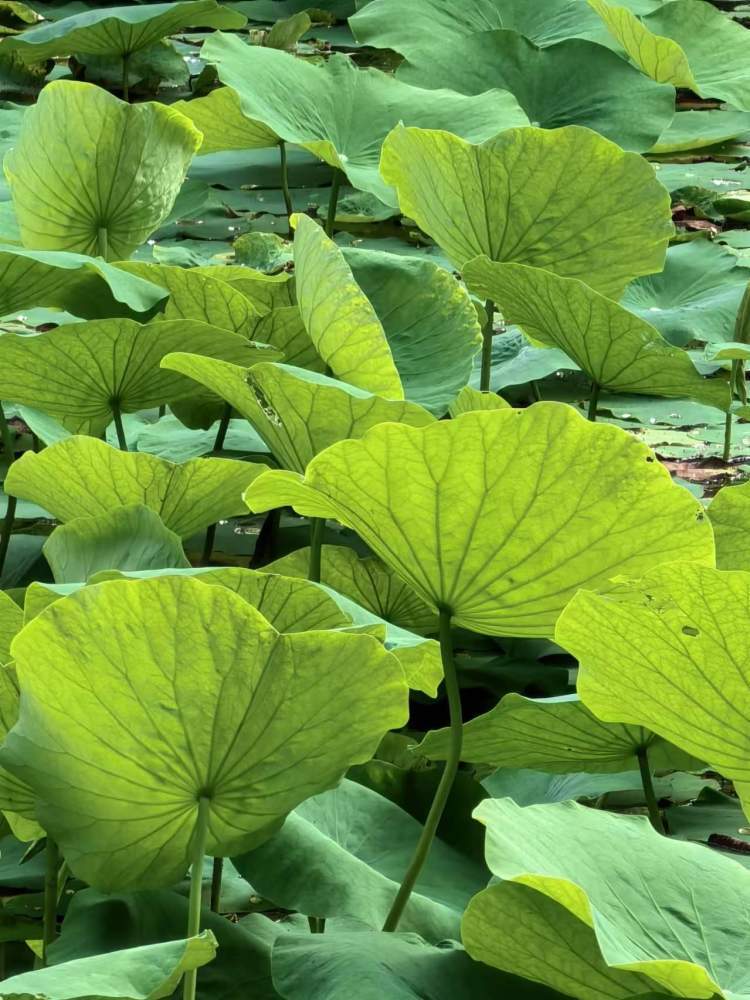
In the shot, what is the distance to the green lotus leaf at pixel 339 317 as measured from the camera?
1142 millimetres

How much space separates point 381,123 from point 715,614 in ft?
5.48

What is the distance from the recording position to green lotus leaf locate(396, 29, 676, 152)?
273 centimetres

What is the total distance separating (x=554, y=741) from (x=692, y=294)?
4.02 ft

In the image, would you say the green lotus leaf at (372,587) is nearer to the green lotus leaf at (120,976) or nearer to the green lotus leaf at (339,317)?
the green lotus leaf at (339,317)

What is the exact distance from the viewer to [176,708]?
77 cm

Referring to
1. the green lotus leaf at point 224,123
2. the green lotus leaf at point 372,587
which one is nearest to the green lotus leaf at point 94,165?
the green lotus leaf at point 372,587

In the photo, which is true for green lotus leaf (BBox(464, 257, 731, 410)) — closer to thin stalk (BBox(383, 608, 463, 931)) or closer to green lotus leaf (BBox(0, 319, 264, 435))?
green lotus leaf (BBox(0, 319, 264, 435))

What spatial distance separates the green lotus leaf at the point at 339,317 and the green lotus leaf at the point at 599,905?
0.43 meters

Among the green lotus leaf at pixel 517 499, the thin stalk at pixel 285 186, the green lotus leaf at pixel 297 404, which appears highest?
the green lotus leaf at pixel 517 499

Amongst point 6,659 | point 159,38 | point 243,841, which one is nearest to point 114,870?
point 243,841

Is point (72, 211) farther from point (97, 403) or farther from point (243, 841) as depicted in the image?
point (243, 841)

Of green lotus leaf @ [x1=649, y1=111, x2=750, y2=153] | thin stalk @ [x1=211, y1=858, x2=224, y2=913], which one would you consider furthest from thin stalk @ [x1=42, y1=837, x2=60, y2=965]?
green lotus leaf @ [x1=649, y1=111, x2=750, y2=153]

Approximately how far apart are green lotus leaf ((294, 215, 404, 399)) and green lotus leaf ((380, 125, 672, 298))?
1.23ft

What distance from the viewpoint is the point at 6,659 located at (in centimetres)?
95
